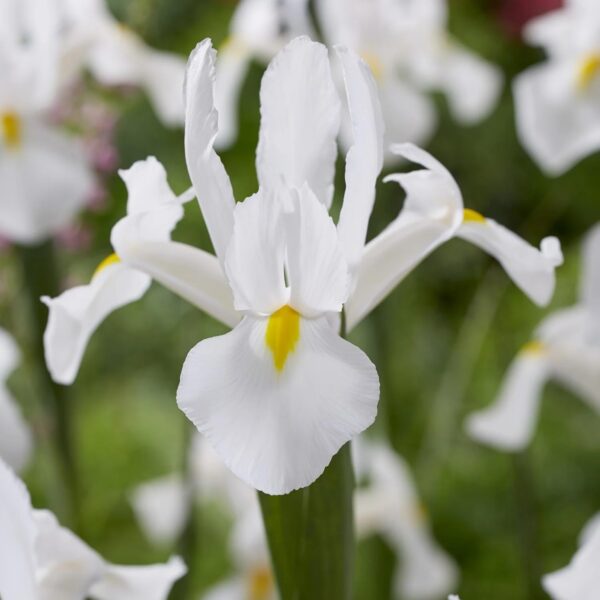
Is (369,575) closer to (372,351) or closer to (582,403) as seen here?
(372,351)

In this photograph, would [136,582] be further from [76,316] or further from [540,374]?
[540,374]

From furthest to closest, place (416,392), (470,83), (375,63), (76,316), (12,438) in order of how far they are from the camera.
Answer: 1. (416,392)
2. (470,83)
3. (375,63)
4. (12,438)
5. (76,316)

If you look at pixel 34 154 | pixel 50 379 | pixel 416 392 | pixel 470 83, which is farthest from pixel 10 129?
pixel 416 392

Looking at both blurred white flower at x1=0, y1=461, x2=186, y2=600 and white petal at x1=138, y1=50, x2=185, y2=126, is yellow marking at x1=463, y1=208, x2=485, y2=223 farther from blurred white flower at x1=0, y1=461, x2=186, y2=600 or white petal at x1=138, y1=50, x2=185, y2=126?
white petal at x1=138, y1=50, x2=185, y2=126

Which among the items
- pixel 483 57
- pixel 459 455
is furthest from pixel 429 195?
pixel 483 57

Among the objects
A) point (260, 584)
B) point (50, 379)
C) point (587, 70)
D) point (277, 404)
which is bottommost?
point (260, 584)

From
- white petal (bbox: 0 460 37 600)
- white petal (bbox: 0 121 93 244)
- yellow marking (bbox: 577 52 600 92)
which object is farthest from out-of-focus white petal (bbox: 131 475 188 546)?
white petal (bbox: 0 460 37 600)
